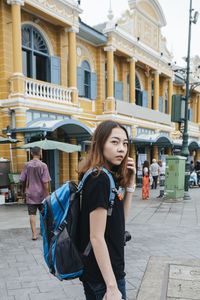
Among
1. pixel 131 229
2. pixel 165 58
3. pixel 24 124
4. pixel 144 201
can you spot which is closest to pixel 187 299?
pixel 131 229

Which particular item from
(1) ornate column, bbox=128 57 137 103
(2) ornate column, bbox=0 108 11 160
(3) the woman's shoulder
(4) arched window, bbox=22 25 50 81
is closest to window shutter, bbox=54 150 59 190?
(2) ornate column, bbox=0 108 11 160

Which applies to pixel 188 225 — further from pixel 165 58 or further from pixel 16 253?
pixel 165 58

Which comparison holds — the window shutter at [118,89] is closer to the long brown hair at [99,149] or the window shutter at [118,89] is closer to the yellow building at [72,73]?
the yellow building at [72,73]

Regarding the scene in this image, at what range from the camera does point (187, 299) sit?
2764 millimetres

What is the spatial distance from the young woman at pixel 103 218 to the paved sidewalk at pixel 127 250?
5.10ft

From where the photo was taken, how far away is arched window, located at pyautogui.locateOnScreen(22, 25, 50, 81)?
1090 centimetres

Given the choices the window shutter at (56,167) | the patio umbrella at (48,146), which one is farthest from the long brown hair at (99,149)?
the window shutter at (56,167)

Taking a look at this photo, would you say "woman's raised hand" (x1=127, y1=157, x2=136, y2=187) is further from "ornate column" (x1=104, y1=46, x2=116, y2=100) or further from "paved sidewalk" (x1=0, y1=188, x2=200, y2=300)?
"ornate column" (x1=104, y1=46, x2=116, y2=100)

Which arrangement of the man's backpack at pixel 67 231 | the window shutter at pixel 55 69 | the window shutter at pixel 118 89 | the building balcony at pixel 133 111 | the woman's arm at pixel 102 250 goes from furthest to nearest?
the window shutter at pixel 118 89 → the building balcony at pixel 133 111 → the window shutter at pixel 55 69 → the man's backpack at pixel 67 231 → the woman's arm at pixel 102 250

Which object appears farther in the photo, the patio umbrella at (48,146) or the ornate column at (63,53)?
the ornate column at (63,53)

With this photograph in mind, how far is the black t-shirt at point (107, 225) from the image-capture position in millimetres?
1481

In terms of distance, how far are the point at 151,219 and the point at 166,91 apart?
1675cm

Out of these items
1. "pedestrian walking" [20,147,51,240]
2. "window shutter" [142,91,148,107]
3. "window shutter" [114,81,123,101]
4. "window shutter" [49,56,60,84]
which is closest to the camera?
"pedestrian walking" [20,147,51,240]

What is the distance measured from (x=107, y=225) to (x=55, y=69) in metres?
11.3
